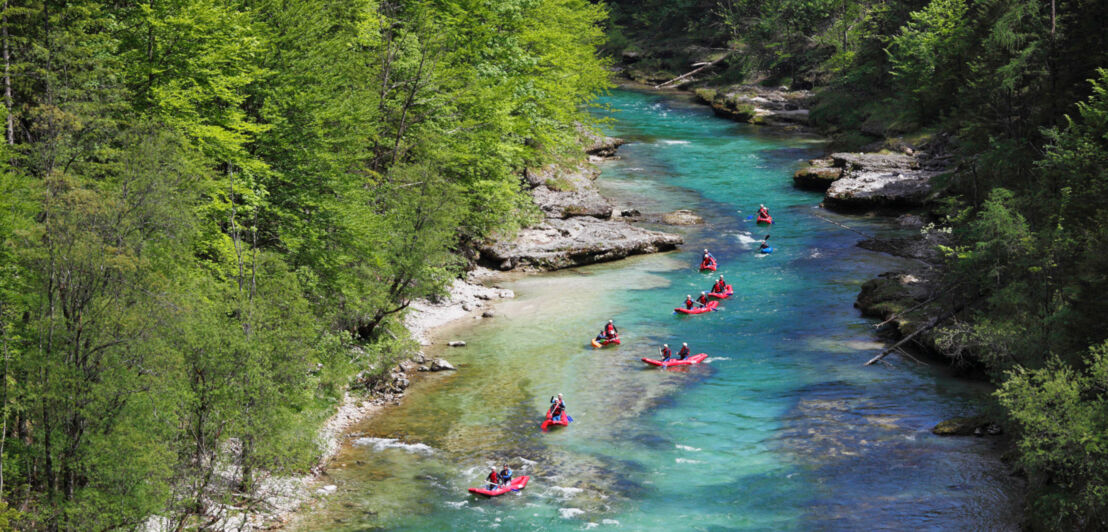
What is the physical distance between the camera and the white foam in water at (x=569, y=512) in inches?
1029

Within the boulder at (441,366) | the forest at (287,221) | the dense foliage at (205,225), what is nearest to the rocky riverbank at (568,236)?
the forest at (287,221)

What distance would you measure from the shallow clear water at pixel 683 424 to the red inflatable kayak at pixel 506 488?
0.85 feet

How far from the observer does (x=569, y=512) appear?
26.4 metres

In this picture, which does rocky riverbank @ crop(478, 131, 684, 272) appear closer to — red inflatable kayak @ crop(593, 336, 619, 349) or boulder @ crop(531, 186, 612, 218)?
boulder @ crop(531, 186, 612, 218)

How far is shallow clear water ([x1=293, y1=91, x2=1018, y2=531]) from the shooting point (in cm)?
2642

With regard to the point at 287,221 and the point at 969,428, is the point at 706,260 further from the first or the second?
the point at 287,221

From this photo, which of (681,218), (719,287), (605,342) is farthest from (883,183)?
(605,342)

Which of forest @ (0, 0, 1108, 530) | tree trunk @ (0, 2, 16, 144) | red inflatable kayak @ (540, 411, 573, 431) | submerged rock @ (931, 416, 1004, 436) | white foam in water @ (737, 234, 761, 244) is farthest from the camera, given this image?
white foam in water @ (737, 234, 761, 244)

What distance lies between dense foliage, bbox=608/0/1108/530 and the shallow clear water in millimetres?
3180

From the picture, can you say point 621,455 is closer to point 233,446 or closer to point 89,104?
point 233,446

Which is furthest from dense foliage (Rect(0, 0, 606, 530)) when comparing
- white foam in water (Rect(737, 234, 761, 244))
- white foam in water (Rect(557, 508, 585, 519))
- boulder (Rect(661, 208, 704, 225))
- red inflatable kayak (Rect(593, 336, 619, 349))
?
white foam in water (Rect(737, 234, 761, 244))

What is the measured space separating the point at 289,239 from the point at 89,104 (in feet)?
33.0

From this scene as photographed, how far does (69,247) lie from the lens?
20047 millimetres

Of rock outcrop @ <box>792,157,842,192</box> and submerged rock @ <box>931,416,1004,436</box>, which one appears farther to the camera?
rock outcrop @ <box>792,157,842,192</box>
